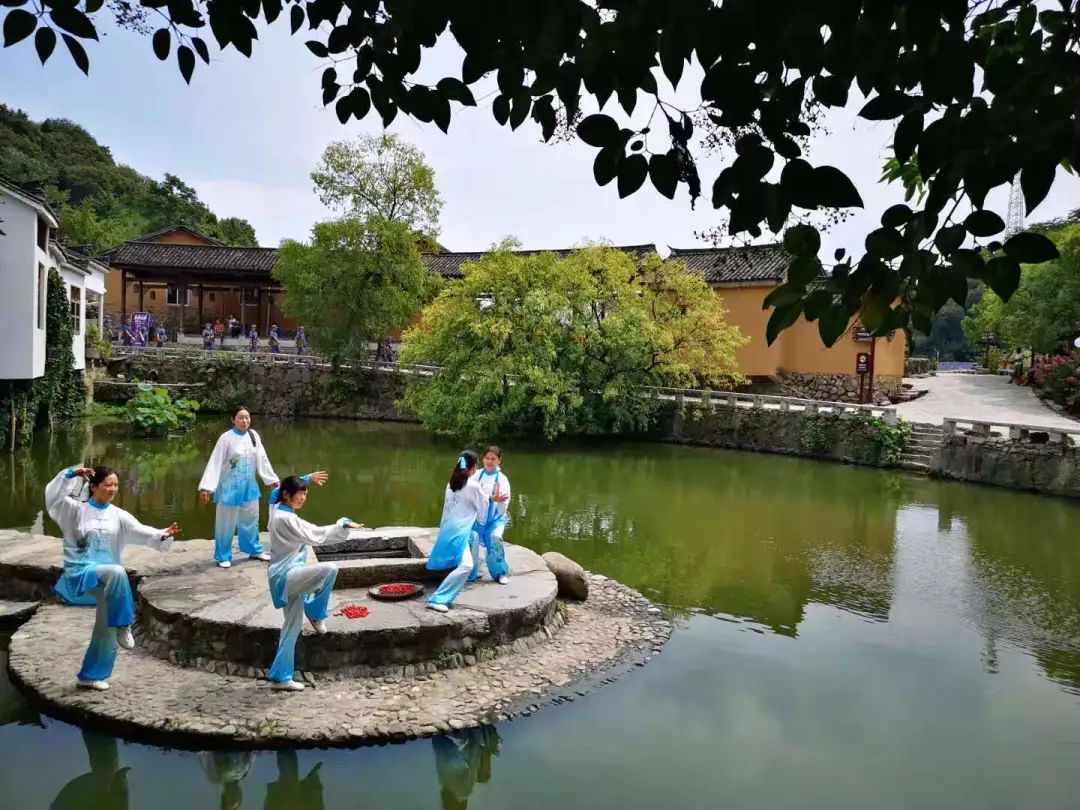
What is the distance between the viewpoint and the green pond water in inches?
186

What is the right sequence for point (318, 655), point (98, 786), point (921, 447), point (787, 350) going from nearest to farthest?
point (98, 786)
point (318, 655)
point (921, 447)
point (787, 350)

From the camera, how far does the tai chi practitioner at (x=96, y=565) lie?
5219 millimetres

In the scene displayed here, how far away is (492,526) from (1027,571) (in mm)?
7272

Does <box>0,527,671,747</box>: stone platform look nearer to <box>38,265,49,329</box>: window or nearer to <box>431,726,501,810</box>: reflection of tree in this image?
<box>431,726,501,810</box>: reflection of tree

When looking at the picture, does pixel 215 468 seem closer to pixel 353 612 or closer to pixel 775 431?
pixel 353 612

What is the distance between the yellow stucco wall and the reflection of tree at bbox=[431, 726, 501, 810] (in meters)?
20.0

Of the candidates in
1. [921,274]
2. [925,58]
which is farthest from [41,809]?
[925,58]

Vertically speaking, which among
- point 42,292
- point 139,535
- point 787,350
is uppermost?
point 42,292

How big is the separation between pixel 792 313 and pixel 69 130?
5606 centimetres

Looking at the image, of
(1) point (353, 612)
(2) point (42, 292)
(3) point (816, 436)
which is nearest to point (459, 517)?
(1) point (353, 612)

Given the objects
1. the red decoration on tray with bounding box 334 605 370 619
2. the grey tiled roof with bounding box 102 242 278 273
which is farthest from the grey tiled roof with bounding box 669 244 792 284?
the red decoration on tray with bounding box 334 605 370 619

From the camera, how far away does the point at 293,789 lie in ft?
15.2

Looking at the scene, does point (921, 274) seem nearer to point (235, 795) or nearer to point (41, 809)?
point (235, 795)

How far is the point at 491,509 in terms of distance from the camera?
734 cm
